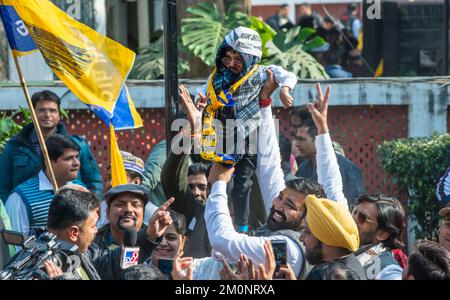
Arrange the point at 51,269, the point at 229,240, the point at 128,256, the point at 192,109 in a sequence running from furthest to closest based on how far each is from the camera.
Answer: the point at 192,109, the point at 128,256, the point at 229,240, the point at 51,269

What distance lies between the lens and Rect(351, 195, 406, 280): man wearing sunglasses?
23.5 feet

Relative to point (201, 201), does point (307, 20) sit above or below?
above

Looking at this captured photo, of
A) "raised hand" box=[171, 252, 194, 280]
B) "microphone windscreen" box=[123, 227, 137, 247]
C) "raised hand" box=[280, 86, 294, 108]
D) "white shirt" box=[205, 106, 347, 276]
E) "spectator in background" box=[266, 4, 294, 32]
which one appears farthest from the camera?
"spectator in background" box=[266, 4, 294, 32]

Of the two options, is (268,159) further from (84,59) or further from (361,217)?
(84,59)

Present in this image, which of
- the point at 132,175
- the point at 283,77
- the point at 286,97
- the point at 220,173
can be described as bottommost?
the point at 132,175

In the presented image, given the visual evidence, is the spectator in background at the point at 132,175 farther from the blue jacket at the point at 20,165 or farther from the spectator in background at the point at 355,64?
the spectator in background at the point at 355,64

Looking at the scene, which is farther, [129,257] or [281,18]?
[281,18]

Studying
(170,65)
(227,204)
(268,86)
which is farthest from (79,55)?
(227,204)

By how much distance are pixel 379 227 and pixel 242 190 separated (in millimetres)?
1251

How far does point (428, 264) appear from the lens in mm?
6488

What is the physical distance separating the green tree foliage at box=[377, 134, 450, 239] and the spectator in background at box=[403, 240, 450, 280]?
3706 mm

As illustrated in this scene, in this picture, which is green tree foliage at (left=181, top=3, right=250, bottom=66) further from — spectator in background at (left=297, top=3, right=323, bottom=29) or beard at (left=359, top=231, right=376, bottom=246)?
beard at (left=359, top=231, right=376, bottom=246)

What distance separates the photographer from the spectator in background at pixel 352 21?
17.9 m

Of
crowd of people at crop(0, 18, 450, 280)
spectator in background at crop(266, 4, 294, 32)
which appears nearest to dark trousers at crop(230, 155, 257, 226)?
crowd of people at crop(0, 18, 450, 280)
